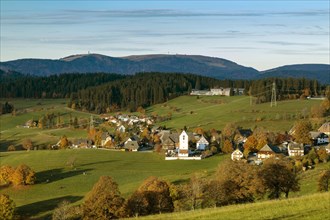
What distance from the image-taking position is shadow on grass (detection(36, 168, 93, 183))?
196ft

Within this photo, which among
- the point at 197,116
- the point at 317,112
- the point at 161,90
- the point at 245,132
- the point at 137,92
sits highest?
the point at 161,90

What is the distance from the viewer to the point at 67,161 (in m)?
69.8

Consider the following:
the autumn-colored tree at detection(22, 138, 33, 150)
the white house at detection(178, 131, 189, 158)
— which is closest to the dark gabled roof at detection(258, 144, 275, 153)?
the white house at detection(178, 131, 189, 158)

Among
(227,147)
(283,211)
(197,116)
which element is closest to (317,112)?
(227,147)

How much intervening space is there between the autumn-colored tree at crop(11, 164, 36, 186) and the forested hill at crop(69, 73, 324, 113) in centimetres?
7256

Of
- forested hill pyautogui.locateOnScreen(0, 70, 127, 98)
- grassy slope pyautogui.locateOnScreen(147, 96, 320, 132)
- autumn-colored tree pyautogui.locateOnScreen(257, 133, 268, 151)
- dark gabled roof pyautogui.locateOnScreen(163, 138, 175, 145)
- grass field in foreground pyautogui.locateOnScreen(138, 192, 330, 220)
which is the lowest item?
dark gabled roof pyautogui.locateOnScreen(163, 138, 175, 145)

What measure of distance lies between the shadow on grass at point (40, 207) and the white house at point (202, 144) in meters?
34.1

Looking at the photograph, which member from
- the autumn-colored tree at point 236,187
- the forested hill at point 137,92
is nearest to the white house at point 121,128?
the forested hill at point 137,92

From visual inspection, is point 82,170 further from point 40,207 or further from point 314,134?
point 314,134

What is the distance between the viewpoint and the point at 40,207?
45938mm

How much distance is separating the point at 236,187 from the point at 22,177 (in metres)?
31.3

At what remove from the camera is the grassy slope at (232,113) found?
312 ft

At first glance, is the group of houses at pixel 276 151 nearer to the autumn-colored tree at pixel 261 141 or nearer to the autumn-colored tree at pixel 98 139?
the autumn-colored tree at pixel 261 141

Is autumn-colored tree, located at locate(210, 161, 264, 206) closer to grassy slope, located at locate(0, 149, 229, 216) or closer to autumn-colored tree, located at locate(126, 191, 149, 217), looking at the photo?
autumn-colored tree, located at locate(126, 191, 149, 217)
